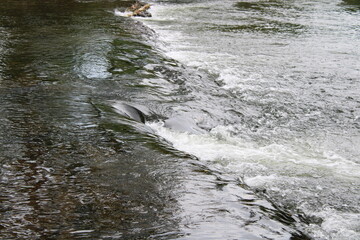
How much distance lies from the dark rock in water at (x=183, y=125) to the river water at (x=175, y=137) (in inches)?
1.2

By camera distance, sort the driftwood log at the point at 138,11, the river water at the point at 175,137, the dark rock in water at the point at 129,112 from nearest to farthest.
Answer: the river water at the point at 175,137, the dark rock in water at the point at 129,112, the driftwood log at the point at 138,11

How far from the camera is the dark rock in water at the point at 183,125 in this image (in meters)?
6.48

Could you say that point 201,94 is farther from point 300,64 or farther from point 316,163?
point 300,64

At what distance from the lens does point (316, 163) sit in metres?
5.56

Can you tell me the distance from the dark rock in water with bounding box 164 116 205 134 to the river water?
0.03 m

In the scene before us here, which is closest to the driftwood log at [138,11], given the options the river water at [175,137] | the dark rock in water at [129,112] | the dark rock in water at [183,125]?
the river water at [175,137]

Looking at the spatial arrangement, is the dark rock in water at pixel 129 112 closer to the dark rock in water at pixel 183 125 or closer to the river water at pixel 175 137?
the river water at pixel 175 137

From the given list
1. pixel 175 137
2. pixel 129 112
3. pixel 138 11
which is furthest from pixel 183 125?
pixel 138 11

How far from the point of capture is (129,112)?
6.63 metres

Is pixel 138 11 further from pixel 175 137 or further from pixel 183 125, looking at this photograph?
pixel 175 137

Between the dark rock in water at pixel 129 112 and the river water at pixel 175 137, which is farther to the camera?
the dark rock in water at pixel 129 112

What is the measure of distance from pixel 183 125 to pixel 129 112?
814mm

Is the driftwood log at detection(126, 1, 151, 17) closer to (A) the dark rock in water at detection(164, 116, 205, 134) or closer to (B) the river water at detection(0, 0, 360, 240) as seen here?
(B) the river water at detection(0, 0, 360, 240)

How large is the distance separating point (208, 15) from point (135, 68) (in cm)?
1124
